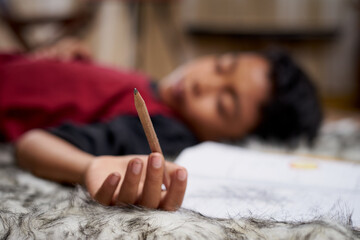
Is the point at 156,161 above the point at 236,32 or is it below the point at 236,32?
below

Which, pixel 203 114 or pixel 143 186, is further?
pixel 203 114

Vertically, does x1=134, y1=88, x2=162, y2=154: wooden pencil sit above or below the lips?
above

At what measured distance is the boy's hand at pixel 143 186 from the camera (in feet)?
1.21

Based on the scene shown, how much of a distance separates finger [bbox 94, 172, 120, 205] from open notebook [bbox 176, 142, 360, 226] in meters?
0.08

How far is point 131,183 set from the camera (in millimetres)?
373

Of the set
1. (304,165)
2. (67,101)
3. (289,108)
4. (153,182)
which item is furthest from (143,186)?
(289,108)

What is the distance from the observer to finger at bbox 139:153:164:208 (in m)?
0.37

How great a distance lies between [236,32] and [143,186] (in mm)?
2501

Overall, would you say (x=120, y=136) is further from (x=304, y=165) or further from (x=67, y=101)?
(x=304, y=165)

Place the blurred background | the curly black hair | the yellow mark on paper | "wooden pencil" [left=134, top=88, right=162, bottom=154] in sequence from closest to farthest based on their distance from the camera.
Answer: "wooden pencil" [left=134, top=88, right=162, bottom=154] → the yellow mark on paper → the curly black hair → the blurred background

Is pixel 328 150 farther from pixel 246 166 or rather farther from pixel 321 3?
pixel 321 3

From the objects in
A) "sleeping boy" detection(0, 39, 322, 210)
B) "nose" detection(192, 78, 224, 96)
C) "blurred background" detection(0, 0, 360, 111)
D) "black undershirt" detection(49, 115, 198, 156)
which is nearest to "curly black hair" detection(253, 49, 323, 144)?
"sleeping boy" detection(0, 39, 322, 210)

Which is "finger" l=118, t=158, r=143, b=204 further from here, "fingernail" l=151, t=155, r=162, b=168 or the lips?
the lips

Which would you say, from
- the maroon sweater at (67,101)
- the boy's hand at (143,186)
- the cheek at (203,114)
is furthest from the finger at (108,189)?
the cheek at (203,114)
